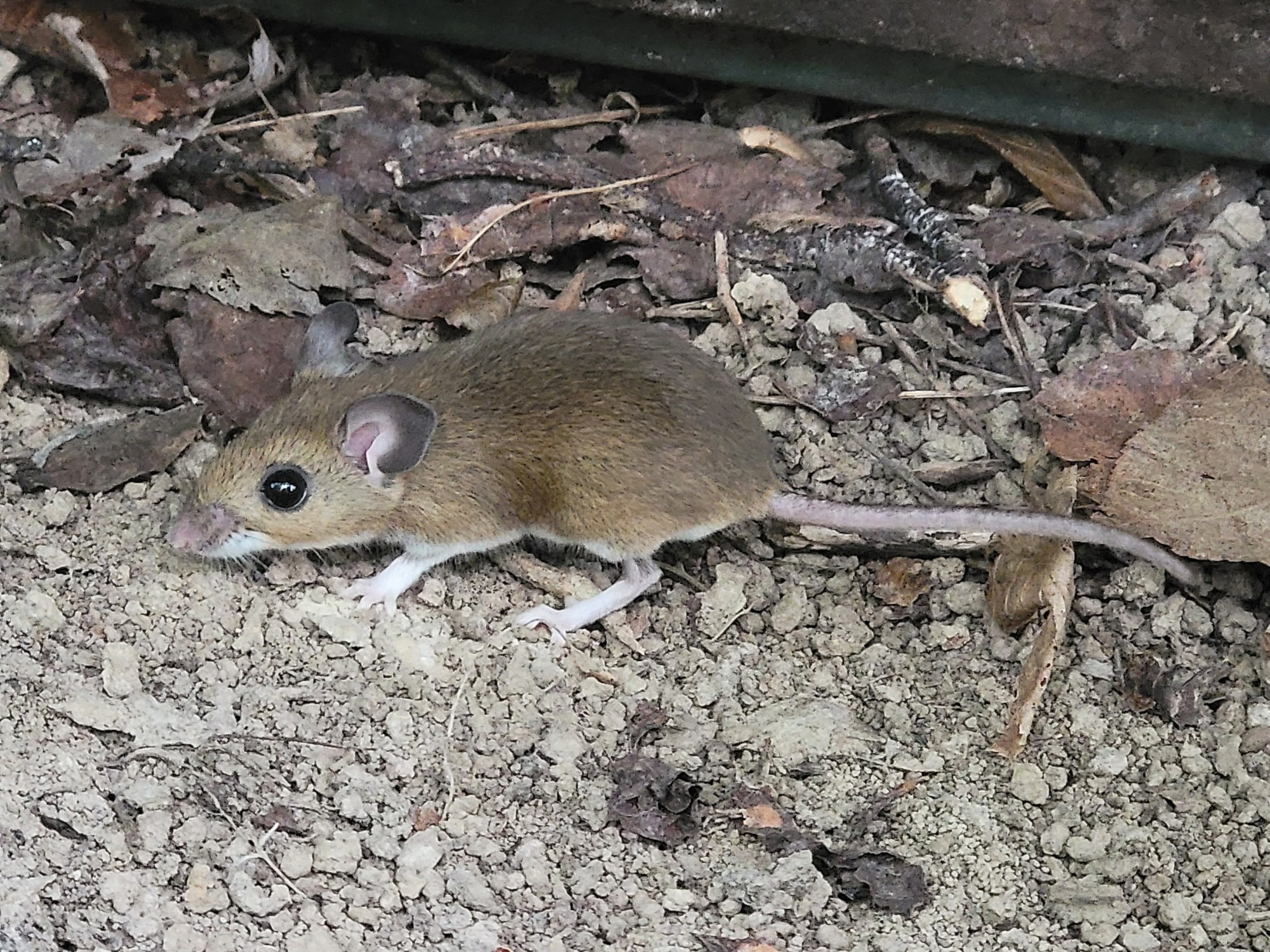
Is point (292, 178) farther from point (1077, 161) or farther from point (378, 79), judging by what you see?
point (1077, 161)

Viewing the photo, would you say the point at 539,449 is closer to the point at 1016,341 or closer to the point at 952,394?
the point at 952,394

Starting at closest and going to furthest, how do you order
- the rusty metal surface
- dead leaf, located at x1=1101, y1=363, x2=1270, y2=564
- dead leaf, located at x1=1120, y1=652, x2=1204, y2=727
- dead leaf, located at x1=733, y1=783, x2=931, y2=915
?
1. dead leaf, located at x1=733, y1=783, x2=931, y2=915
2. dead leaf, located at x1=1120, y1=652, x2=1204, y2=727
3. dead leaf, located at x1=1101, y1=363, x2=1270, y2=564
4. the rusty metal surface

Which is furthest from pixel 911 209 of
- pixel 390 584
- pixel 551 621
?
pixel 390 584

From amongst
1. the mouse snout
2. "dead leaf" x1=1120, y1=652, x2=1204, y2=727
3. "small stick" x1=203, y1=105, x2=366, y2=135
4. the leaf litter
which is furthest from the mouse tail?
"small stick" x1=203, y1=105, x2=366, y2=135

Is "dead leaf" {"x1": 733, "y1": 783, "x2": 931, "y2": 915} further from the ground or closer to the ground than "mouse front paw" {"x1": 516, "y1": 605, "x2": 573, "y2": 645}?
further from the ground

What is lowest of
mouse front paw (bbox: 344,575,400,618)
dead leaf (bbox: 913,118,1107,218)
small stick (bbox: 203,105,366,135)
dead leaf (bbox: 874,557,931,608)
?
mouse front paw (bbox: 344,575,400,618)

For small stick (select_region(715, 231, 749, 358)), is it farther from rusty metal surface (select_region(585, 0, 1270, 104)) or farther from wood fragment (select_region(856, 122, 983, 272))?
rusty metal surface (select_region(585, 0, 1270, 104))

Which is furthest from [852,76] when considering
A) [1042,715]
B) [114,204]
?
[114,204]

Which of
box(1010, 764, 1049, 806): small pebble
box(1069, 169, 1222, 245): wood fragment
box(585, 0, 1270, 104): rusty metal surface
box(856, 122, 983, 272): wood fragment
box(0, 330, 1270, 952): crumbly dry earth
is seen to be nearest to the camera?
box(0, 330, 1270, 952): crumbly dry earth

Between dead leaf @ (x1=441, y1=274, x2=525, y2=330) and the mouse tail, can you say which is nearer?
the mouse tail
